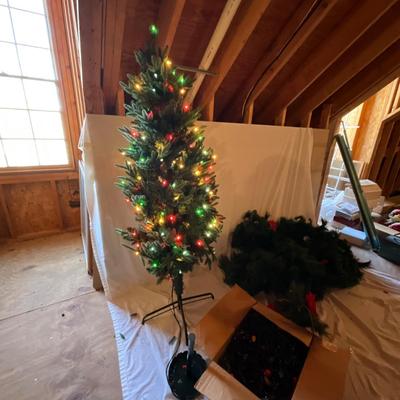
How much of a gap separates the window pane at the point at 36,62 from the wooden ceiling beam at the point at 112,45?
5.68 feet

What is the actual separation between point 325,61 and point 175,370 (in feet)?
8.04

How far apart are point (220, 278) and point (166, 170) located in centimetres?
134

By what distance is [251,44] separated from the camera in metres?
1.64

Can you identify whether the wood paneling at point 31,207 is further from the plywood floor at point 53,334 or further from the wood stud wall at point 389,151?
the wood stud wall at point 389,151

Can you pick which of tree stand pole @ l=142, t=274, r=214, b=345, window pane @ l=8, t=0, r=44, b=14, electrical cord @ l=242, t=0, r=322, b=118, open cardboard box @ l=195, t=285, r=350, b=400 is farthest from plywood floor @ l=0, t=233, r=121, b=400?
window pane @ l=8, t=0, r=44, b=14

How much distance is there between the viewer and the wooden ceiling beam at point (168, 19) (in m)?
1.11

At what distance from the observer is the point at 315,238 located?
2.12 m

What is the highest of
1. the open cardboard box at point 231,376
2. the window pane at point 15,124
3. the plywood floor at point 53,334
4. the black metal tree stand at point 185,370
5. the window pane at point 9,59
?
the window pane at point 9,59

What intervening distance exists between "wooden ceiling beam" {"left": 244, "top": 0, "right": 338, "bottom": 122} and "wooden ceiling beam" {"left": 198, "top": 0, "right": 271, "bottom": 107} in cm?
38

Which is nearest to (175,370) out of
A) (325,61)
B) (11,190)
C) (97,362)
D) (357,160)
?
(97,362)

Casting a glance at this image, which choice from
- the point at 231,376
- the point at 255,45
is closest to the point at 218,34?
the point at 255,45

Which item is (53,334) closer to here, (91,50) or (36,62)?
(91,50)

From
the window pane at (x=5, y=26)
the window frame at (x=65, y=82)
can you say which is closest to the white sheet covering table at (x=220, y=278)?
the window frame at (x=65, y=82)

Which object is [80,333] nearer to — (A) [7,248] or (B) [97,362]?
(B) [97,362]
